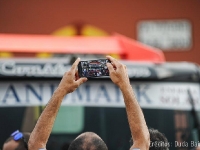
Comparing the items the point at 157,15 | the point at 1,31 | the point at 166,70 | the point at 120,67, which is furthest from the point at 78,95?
the point at 157,15

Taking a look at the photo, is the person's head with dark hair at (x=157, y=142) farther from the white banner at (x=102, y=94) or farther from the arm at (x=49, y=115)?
the white banner at (x=102, y=94)

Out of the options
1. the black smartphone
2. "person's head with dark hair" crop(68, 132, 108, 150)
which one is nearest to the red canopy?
the black smartphone

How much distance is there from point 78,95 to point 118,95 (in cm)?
32

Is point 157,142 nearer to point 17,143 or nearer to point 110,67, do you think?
point 110,67

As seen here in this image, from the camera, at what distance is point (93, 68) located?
3.11 metres

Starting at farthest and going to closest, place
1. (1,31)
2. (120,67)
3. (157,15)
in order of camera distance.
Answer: (157,15)
(1,31)
(120,67)

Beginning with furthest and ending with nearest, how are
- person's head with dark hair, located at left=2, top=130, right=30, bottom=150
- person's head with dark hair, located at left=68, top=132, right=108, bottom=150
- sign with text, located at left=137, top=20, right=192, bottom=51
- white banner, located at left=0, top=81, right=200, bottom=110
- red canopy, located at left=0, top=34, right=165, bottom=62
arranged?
sign with text, located at left=137, top=20, right=192, bottom=51, red canopy, located at left=0, top=34, right=165, bottom=62, white banner, located at left=0, top=81, right=200, bottom=110, person's head with dark hair, located at left=2, top=130, right=30, bottom=150, person's head with dark hair, located at left=68, top=132, right=108, bottom=150

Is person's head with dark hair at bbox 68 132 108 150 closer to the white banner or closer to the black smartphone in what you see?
the black smartphone

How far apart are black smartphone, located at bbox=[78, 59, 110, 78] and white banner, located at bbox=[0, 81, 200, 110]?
1.32m

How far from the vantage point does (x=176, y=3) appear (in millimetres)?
11484

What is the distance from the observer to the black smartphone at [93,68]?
10.00ft

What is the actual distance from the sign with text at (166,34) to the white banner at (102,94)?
6888mm

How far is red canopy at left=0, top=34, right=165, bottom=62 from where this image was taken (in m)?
5.30

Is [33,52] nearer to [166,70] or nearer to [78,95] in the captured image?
[78,95]
